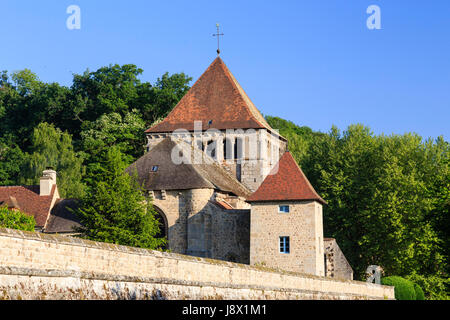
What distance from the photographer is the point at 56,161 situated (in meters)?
58.5

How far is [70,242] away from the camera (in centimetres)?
1211

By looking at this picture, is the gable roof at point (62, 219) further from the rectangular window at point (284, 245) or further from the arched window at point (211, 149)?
the rectangular window at point (284, 245)

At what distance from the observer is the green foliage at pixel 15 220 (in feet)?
115

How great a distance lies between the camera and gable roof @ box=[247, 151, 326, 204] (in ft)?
114

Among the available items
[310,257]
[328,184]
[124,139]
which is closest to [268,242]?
[310,257]

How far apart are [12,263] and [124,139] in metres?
52.5

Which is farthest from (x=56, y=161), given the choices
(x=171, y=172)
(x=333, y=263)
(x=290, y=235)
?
(x=290, y=235)

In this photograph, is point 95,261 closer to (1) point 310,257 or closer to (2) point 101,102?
(1) point 310,257

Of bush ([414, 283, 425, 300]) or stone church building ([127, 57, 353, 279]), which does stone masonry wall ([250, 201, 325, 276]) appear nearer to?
stone church building ([127, 57, 353, 279])

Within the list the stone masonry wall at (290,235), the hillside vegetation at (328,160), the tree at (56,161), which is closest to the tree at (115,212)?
the hillside vegetation at (328,160)

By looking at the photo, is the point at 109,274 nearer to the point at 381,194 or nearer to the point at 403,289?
the point at 403,289

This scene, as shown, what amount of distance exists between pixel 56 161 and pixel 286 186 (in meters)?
28.4
